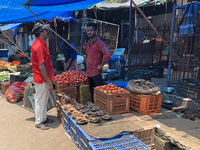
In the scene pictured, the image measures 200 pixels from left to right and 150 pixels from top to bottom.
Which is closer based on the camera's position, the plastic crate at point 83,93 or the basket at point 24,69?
the plastic crate at point 83,93

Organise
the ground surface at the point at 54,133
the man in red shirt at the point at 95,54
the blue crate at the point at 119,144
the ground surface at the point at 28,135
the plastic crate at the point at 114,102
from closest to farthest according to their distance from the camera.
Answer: the blue crate at the point at 119,144 < the ground surface at the point at 54,133 < the ground surface at the point at 28,135 < the plastic crate at the point at 114,102 < the man in red shirt at the point at 95,54

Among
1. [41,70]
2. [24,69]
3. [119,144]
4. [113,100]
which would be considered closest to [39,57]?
[41,70]

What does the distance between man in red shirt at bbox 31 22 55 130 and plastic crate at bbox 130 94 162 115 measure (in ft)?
7.20

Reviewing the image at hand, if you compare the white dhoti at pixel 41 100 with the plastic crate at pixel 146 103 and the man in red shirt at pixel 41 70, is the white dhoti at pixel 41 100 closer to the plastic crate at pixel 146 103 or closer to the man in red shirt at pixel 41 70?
the man in red shirt at pixel 41 70

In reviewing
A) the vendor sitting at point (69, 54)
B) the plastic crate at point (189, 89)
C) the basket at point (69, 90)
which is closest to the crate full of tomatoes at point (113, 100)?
the basket at point (69, 90)

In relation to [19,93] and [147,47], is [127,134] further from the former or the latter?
[147,47]

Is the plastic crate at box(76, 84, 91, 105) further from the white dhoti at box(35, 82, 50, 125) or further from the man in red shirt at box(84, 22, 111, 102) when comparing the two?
the white dhoti at box(35, 82, 50, 125)

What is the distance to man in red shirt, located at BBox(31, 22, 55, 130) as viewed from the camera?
3.61 m

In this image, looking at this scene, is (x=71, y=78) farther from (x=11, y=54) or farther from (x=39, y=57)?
(x=11, y=54)

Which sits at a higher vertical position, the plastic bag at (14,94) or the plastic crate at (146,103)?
the plastic crate at (146,103)

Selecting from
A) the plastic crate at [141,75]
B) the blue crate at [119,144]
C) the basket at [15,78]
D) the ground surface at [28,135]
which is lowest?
the ground surface at [28,135]

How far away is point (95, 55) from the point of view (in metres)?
4.47

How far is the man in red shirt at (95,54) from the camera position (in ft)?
14.1

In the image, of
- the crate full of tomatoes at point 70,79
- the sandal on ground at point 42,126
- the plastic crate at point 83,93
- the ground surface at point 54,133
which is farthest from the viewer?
the plastic crate at point 83,93
